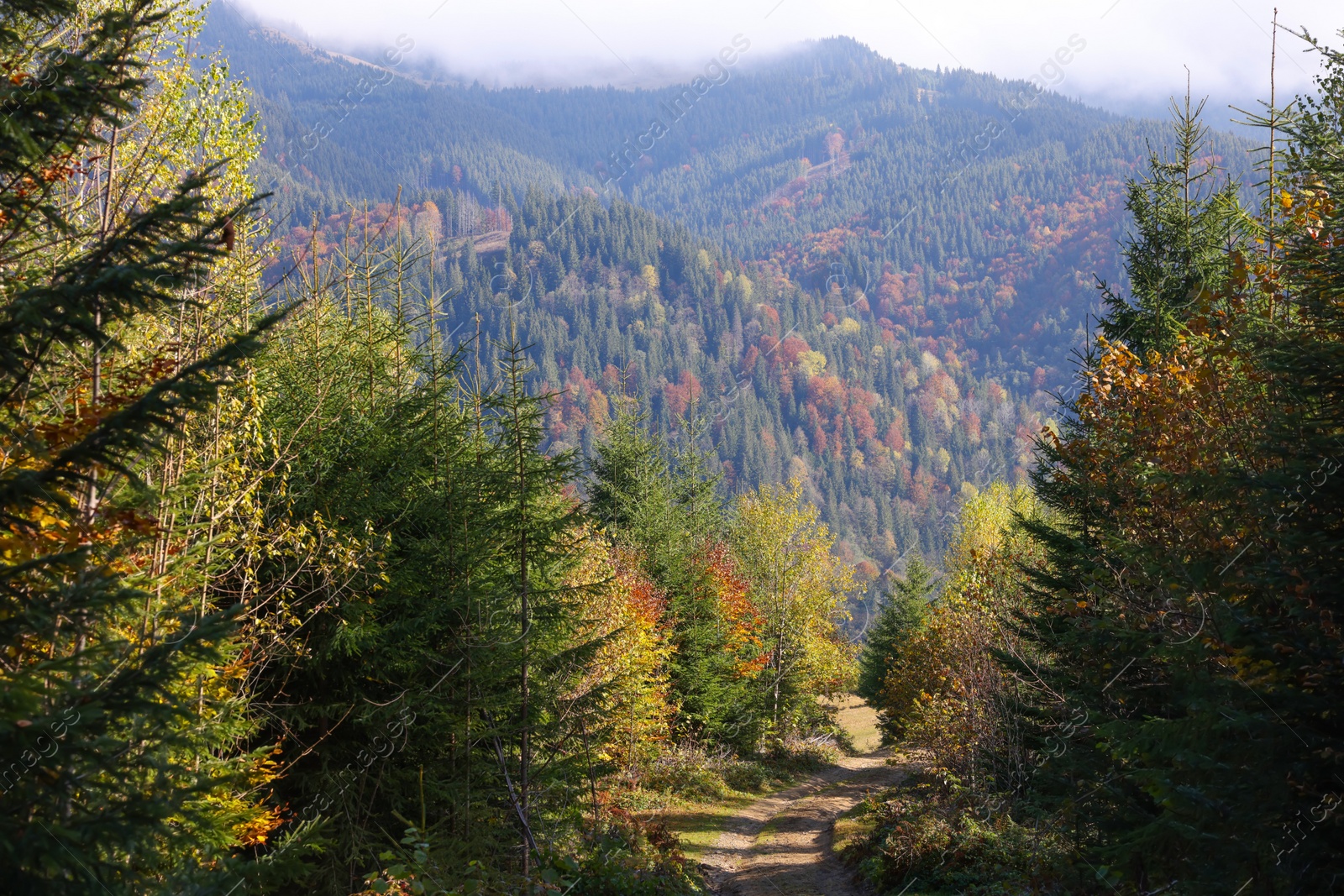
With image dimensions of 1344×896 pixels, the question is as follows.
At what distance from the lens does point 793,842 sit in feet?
70.7

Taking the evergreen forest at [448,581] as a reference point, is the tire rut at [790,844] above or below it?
below

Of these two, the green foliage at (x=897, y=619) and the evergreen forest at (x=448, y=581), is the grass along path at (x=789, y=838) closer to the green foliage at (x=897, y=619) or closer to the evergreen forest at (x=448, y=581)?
the evergreen forest at (x=448, y=581)

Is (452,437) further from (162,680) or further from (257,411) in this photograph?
(162,680)

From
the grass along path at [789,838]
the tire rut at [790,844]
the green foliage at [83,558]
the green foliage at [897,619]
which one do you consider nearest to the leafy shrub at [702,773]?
the grass along path at [789,838]

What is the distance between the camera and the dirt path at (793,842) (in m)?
17.2

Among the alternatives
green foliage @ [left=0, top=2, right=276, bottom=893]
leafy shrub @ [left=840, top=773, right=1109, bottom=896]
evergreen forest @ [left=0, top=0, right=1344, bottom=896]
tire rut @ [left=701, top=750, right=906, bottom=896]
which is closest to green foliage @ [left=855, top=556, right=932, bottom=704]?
tire rut @ [left=701, top=750, right=906, bottom=896]

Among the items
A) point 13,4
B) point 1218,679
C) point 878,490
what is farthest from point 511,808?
point 878,490

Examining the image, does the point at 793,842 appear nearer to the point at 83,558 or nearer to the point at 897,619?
the point at 83,558

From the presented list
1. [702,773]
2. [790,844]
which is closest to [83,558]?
[790,844]

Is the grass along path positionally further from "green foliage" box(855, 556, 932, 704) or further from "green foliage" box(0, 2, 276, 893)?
"green foliage" box(0, 2, 276, 893)

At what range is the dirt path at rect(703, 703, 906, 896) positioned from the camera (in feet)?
56.5

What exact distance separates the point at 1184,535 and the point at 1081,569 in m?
5.00

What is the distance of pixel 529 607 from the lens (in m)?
12.5

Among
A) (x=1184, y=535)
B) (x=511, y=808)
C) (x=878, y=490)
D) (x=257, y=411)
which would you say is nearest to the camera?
(x=257, y=411)
